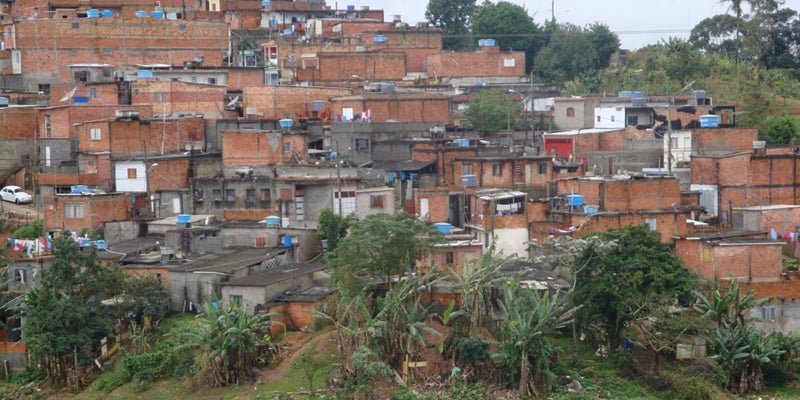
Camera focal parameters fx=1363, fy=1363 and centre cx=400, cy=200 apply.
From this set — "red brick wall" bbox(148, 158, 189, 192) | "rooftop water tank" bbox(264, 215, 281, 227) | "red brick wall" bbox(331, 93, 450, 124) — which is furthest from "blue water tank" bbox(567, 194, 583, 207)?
"red brick wall" bbox(148, 158, 189, 192)

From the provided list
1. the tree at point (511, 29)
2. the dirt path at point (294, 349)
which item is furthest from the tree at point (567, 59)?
the dirt path at point (294, 349)

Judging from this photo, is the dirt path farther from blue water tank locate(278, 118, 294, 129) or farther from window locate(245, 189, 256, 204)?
blue water tank locate(278, 118, 294, 129)

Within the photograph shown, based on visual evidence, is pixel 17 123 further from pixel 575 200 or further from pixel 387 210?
pixel 575 200

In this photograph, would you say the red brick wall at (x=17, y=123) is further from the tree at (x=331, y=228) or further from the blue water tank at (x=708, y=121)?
the blue water tank at (x=708, y=121)

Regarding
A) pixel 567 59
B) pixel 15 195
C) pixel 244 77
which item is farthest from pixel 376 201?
pixel 567 59

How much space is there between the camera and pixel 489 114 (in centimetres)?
4672

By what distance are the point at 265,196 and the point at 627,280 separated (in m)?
13.1

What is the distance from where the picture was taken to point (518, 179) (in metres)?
38.5

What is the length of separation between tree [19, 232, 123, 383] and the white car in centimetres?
1102

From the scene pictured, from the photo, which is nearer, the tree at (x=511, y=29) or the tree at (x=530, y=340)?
the tree at (x=530, y=340)

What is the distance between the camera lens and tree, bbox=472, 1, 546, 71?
61.0 m

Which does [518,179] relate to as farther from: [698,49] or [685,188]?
[698,49]

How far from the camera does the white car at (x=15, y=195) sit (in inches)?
1673

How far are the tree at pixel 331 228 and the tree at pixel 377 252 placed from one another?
4.67m
